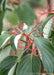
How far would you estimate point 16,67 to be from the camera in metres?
0.53

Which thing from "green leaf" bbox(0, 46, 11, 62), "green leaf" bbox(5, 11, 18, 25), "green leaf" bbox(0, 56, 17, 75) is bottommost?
"green leaf" bbox(0, 56, 17, 75)

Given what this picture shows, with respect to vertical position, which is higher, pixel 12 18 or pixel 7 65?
pixel 12 18

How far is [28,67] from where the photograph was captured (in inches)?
18.9

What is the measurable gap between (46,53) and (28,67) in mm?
76

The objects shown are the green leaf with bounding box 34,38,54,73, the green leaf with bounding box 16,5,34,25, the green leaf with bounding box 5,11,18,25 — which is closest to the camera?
the green leaf with bounding box 34,38,54,73

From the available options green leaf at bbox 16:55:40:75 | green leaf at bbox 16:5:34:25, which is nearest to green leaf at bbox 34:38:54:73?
green leaf at bbox 16:55:40:75

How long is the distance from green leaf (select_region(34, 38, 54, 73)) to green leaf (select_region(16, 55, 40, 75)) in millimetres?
40

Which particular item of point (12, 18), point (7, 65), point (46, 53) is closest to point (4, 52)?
point (7, 65)

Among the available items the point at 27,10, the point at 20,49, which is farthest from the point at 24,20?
the point at 20,49

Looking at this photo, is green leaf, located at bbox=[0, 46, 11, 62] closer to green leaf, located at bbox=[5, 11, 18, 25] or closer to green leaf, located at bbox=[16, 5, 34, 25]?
green leaf, located at bbox=[16, 5, 34, 25]

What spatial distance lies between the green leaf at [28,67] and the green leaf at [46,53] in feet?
0.13

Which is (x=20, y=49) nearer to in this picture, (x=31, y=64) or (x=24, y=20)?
(x=31, y=64)

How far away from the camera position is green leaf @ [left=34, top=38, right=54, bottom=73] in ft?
1.50

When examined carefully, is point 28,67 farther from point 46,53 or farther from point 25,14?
point 25,14
